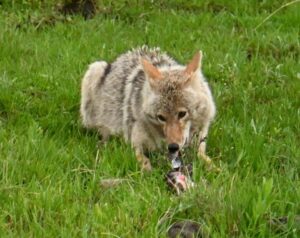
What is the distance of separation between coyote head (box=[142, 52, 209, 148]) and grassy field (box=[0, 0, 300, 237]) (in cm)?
26

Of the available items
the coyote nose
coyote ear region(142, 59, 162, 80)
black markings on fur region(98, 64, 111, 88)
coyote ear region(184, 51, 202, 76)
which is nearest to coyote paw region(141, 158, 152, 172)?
the coyote nose

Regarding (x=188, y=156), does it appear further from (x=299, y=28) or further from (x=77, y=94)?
(x=299, y=28)

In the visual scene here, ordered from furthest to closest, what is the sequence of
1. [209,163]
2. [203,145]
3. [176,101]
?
[203,145] < [176,101] < [209,163]

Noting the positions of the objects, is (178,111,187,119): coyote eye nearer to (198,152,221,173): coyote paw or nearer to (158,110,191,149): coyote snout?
(158,110,191,149): coyote snout

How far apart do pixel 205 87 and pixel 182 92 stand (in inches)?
23.4

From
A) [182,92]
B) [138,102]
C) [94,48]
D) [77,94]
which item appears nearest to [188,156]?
[182,92]

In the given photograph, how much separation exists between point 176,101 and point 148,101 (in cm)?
33

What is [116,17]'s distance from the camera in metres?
11.1

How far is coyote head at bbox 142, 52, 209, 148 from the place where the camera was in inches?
247

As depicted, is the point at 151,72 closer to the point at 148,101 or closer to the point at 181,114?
the point at 148,101

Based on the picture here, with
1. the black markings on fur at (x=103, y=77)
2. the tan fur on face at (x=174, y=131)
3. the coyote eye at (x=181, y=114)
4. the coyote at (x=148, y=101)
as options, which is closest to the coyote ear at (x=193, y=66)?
the coyote at (x=148, y=101)

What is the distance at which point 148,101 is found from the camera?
6.57m

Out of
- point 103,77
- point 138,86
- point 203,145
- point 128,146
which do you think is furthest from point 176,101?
point 103,77

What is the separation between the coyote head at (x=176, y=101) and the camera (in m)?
6.27
